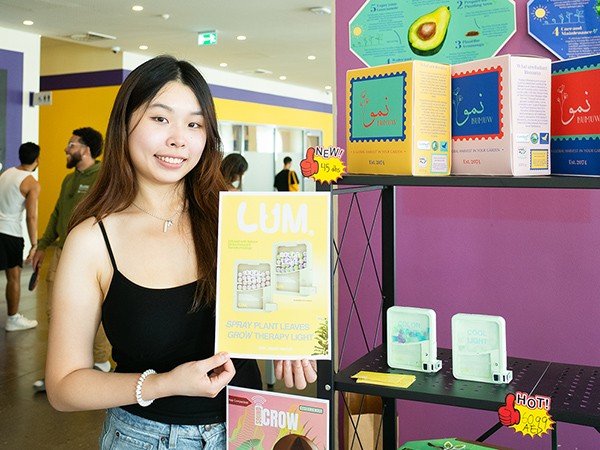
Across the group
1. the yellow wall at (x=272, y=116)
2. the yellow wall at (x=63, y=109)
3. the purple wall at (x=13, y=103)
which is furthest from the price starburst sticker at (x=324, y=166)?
the yellow wall at (x=272, y=116)

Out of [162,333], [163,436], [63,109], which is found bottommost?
[163,436]

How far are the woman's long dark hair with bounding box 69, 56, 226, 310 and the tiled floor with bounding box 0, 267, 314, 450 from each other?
8.12ft

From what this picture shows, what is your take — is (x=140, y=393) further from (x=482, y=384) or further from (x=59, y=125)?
(x=59, y=125)

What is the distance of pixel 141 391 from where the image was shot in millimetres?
1327

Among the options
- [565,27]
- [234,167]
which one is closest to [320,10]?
[234,167]

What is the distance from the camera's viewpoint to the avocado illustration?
7.68ft

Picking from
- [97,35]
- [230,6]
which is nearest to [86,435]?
[230,6]

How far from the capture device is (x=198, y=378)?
4.19ft

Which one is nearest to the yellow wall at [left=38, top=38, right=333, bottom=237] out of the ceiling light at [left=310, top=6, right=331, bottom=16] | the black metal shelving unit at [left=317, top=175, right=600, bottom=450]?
the ceiling light at [left=310, top=6, right=331, bottom=16]

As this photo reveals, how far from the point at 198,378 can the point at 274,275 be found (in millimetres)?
248

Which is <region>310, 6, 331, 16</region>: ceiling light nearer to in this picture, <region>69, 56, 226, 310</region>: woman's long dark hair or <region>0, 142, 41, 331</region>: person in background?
<region>0, 142, 41, 331</region>: person in background

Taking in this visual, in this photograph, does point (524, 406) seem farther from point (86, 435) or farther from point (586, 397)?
point (86, 435)

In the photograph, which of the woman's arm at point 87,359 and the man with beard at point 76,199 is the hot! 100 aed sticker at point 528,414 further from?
the man with beard at point 76,199

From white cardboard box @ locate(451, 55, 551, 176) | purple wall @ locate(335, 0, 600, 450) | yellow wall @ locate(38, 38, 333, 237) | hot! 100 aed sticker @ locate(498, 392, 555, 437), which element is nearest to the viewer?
hot! 100 aed sticker @ locate(498, 392, 555, 437)
